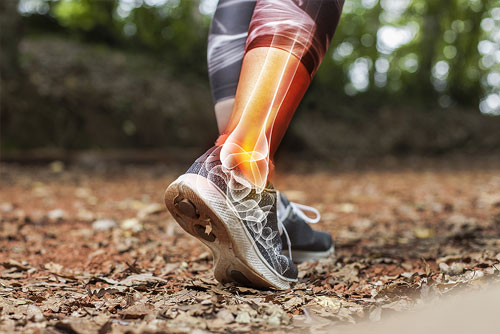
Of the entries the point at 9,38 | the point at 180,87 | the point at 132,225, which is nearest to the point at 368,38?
the point at 180,87

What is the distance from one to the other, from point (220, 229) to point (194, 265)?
0.62 metres

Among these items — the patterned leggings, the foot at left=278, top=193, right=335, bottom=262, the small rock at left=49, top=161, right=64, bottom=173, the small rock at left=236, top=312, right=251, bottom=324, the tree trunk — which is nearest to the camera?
the small rock at left=236, top=312, right=251, bottom=324

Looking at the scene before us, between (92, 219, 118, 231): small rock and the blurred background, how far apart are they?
3.13 m

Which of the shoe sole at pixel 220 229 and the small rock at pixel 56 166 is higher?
the shoe sole at pixel 220 229

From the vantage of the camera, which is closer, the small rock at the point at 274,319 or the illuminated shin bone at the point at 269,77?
the small rock at the point at 274,319

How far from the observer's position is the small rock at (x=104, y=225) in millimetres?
2439

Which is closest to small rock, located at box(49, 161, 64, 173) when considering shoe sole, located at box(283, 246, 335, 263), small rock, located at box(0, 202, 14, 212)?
→ small rock, located at box(0, 202, 14, 212)

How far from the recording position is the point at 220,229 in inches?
45.2

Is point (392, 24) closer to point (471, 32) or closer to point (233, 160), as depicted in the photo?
point (471, 32)

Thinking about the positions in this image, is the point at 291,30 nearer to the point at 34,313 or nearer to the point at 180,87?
the point at 34,313

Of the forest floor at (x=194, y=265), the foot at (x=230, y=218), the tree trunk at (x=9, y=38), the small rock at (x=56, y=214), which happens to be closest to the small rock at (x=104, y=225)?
the forest floor at (x=194, y=265)

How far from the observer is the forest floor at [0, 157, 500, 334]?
1044 millimetres
